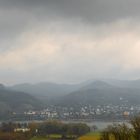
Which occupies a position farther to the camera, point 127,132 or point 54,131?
point 54,131

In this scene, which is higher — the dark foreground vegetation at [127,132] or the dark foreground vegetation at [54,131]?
the dark foreground vegetation at [54,131]

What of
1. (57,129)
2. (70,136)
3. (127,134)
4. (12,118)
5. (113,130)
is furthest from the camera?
(12,118)

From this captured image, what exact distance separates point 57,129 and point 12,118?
312 ft

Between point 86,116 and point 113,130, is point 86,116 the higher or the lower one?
Result: the higher one

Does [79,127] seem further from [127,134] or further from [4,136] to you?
[127,134]

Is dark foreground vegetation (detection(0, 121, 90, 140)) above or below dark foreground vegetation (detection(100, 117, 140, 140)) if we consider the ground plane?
above

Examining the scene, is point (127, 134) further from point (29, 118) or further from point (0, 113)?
point (0, 113)

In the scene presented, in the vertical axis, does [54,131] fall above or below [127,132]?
above

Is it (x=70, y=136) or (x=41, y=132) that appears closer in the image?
(x=70, y=136)

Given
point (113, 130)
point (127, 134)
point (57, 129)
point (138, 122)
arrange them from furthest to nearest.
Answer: point (57, 129) < point (113, 130) < point (127, 134) < point (138, 122)

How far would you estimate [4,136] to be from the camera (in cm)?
7744

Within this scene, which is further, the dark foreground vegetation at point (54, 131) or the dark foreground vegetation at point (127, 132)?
the dark foreground vegetation at point (54, 131)

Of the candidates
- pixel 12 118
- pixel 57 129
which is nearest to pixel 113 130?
pixel 57 129

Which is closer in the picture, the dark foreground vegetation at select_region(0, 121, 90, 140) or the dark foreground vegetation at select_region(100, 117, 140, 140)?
the dark foreground vegetation at select_region(100, 117, 140, 140)
